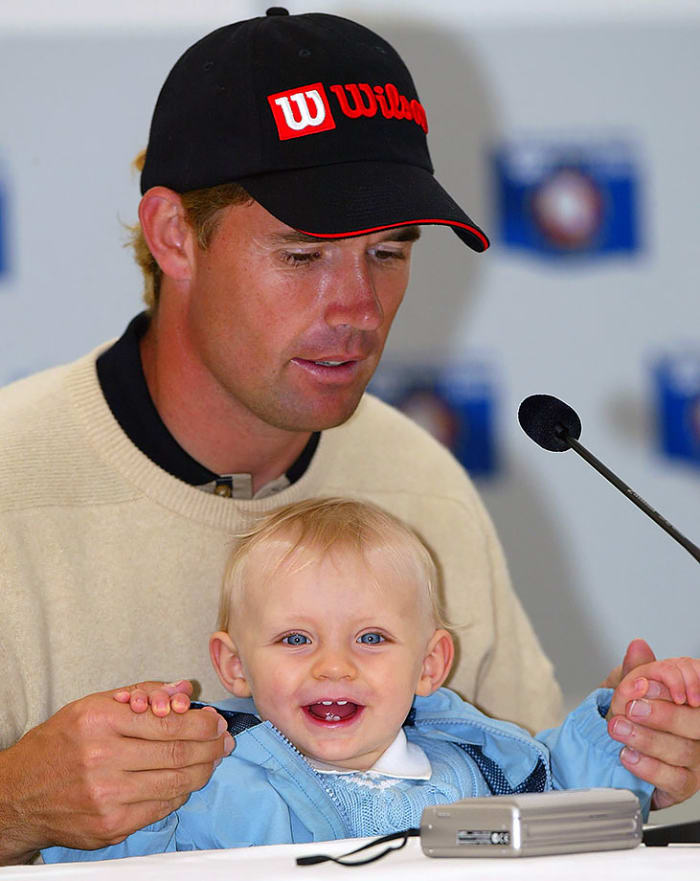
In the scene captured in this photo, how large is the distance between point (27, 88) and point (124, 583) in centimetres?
105

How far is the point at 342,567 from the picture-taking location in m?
1.33

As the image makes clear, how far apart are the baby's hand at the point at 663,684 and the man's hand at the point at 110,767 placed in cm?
40

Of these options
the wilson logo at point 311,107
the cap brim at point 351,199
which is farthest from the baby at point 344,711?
the wilson logo at point 311,107

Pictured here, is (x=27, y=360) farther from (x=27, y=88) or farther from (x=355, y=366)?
(x=355, y=366)

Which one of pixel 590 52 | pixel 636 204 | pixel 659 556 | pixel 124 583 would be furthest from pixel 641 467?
pixel 124 583

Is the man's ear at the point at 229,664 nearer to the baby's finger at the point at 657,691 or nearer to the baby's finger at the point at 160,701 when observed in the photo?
the baby's finger at the point at 160,701

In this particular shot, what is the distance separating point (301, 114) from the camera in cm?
140

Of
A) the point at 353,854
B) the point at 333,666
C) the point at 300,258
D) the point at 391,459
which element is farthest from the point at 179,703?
the point at 391,459

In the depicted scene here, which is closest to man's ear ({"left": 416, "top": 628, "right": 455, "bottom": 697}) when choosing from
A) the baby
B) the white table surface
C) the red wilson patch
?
the baby

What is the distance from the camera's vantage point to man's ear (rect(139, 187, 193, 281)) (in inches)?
60.2

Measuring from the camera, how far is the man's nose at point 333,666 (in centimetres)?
127

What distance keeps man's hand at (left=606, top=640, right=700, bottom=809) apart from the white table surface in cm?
33

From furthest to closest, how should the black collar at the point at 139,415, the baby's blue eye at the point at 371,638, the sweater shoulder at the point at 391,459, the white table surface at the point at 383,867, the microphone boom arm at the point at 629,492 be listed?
the sweater shoulder at the point at 391,459 < the black collar at the point at 139,415 < the baby's blue eye at the point at 371,638 < the microphone boom arm at the point at 629,492 < the white table surface at the point at 383,867

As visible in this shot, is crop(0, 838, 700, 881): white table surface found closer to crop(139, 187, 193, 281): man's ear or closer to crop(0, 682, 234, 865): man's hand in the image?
crop(0, 682, 234, 865): man's hand
